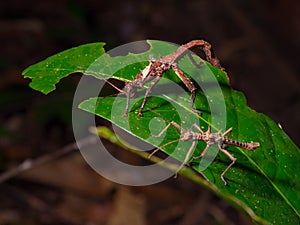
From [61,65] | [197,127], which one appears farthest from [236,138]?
[61,65]

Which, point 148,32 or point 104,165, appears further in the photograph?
point 148,32

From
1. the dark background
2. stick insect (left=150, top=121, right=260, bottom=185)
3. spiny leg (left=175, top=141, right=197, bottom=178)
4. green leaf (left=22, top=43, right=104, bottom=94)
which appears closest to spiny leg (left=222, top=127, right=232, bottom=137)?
stick insect (left=150, top=121, right=260, bottom=185)

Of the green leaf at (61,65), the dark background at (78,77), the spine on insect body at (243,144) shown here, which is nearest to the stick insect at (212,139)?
the spine on insect body at (243,144)

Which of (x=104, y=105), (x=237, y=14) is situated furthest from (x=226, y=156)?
(x=237, y=14)

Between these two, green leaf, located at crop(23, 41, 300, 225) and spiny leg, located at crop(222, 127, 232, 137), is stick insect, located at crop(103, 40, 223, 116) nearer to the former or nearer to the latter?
green leaf, located at crop(23, 41, 300, 225)

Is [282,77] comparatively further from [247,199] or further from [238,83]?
[247,199]

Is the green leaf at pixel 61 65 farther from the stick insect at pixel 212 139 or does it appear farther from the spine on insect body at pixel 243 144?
the spine on insect body at pixel 243 144
